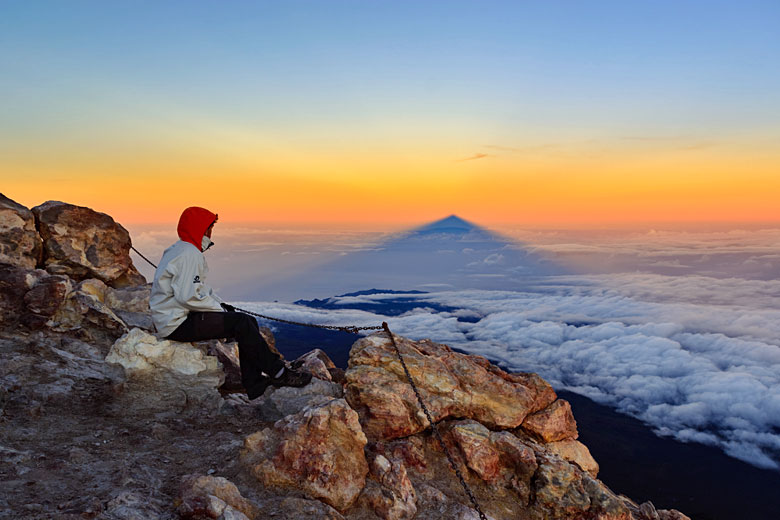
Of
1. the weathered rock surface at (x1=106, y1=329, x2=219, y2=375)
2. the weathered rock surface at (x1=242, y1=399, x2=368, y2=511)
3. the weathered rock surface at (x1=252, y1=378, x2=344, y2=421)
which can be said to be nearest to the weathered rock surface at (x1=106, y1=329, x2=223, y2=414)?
the weathered rock surface at (x1=106, y1=329, x2=219, y2=375)

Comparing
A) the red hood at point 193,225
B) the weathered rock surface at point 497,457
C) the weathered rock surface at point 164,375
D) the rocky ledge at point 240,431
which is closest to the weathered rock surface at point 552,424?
the rocky ledge at point 240,431

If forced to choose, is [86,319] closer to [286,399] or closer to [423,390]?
[286,399]

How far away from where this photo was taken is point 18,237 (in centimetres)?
1151

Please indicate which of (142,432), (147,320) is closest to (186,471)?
(142,432)

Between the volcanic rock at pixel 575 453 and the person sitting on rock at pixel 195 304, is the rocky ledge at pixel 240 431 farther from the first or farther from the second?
the person sitting on rock at pixel 195 304

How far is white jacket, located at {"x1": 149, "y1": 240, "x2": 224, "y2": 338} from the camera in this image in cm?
757

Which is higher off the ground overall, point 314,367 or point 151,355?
point 151,355

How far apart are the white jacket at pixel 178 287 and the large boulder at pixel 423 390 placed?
3.35 m

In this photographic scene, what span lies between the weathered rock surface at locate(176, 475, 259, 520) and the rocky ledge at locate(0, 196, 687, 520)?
18 mm

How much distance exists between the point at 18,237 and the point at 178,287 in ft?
24.9

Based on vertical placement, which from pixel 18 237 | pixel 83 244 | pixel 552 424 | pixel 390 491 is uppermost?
pixel 18 237

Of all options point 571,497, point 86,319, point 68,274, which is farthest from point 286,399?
point 68,274

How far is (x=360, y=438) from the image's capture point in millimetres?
6828

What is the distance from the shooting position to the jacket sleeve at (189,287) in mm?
7574
